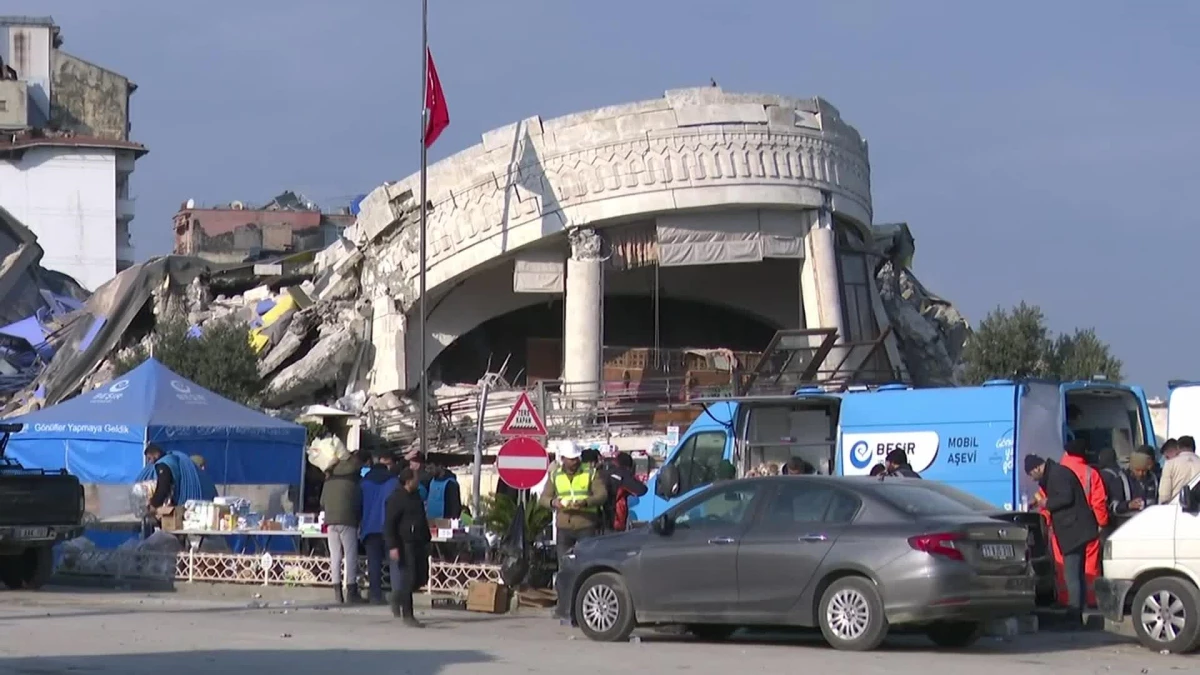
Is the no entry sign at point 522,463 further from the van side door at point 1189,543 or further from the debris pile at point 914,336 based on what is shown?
the debris pile at point 914,336

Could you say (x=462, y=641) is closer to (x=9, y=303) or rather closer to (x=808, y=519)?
(x=808, y=519)

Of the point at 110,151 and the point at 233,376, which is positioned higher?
the point at 110,151

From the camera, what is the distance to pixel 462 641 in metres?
15.3

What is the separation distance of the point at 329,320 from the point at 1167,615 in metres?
32.5

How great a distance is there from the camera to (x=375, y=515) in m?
19.1

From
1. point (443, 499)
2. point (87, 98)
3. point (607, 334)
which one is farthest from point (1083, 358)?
point (87, 98)

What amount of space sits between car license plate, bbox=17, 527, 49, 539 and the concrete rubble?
18.3 metres

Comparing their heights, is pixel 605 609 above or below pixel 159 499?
below

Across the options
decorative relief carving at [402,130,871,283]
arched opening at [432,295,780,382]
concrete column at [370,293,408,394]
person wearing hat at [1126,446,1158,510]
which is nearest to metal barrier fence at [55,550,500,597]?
person wearing hat at [1126,446,1158,510]

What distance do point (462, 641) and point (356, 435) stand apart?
24.7 meters

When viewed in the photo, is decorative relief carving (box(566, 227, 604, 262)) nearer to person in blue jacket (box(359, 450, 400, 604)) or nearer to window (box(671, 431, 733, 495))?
window (box(671, 431, 733, 495))

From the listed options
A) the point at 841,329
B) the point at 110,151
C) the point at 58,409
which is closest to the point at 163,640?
the point at 58,409

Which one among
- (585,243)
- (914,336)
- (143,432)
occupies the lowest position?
(143,432)

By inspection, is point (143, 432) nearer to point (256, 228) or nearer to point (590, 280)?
point (590, 280)
